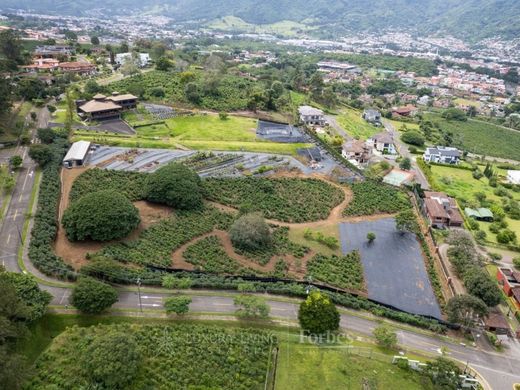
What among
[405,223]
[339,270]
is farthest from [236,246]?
[405,223]

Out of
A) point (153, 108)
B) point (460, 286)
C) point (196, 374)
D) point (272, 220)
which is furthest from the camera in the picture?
point (153, 108)

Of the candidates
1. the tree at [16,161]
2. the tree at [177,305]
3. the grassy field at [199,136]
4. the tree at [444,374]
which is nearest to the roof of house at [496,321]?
the tree at [444,374]

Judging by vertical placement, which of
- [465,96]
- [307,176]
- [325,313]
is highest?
[325,313]

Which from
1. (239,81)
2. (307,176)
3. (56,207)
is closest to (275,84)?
(239,81)

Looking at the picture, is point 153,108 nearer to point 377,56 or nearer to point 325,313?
point 325,313

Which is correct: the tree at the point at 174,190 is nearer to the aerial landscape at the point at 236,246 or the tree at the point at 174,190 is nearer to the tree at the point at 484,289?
the aerial landscape at the point at 236,246

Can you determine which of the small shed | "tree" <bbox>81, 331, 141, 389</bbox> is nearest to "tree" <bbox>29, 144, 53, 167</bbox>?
the small shed
